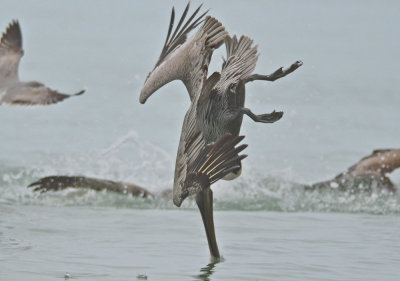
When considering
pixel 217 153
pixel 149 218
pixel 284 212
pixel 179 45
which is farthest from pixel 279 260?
pixel 284 212

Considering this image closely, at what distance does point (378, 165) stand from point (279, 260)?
5.92 m

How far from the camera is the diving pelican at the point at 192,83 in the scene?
4.63m

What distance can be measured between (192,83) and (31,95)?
5518 mm

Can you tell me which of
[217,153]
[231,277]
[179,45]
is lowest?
[231,277]

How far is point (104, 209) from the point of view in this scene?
1035 centimetres

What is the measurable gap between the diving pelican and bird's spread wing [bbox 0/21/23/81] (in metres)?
5.00

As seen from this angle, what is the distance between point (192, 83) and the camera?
6.15m

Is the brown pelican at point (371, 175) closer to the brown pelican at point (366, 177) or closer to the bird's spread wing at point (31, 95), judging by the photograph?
the brown pelican at point (366, 177)

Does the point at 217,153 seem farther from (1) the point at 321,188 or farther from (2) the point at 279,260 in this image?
(1) the point at 321,188

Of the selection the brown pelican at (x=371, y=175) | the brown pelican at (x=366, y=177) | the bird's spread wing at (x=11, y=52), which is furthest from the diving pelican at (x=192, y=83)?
the brown pelican at (x=371, y=175)

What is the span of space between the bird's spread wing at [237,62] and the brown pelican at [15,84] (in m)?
5.14

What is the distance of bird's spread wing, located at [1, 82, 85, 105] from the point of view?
1112 cm

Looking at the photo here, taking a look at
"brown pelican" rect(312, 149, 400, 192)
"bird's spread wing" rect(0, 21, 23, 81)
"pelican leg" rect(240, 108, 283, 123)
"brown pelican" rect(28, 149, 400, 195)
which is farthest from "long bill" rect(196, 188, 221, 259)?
"bird's spread wing" rect(0, 21, 23, 81)

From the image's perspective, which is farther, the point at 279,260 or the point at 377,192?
the point at 377,192
